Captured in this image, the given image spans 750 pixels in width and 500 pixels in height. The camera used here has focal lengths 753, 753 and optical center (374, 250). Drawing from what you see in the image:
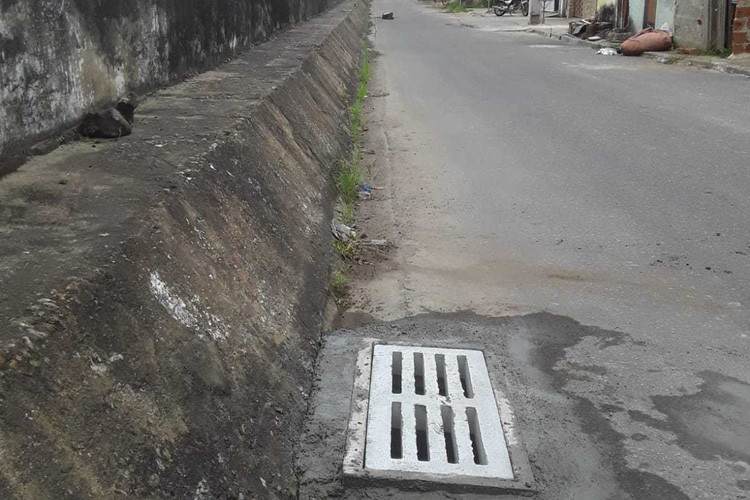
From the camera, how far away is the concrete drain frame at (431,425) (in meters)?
2.30

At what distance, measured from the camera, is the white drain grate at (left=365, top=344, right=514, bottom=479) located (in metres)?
2.37

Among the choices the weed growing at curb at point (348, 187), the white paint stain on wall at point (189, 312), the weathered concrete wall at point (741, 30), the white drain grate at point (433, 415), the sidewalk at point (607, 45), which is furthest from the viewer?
the weathered concrete wall at point (741, 30)

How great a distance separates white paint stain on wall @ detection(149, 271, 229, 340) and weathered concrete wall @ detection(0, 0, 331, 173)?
119 centimetres

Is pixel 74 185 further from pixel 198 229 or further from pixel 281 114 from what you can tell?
pixel 281 114

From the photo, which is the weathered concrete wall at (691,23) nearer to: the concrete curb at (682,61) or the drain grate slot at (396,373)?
the concrete curb at (682,61)

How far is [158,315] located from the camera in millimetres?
2168

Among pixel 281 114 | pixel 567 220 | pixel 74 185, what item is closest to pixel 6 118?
pixel 74 185

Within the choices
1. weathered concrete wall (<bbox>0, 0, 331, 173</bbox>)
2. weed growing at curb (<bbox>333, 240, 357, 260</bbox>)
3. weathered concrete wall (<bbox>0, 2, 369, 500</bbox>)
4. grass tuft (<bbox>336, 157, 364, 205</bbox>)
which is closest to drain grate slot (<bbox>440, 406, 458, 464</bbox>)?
weathered concrete wall (<bbox>0, 2, 369, 500</bbox>)

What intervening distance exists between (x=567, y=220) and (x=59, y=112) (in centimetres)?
307

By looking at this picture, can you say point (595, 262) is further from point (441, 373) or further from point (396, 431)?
point (396, 431)

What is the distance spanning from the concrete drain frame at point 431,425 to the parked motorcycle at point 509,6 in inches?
1253

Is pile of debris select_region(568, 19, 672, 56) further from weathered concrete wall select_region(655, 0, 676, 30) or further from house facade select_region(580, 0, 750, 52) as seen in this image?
house facade select_region(580, 0, 750, 52)

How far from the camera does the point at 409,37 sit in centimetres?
2080

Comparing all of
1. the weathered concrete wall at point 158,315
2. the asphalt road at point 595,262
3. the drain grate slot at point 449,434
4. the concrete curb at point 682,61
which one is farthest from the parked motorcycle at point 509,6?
the drain grate slot at point 449,434
